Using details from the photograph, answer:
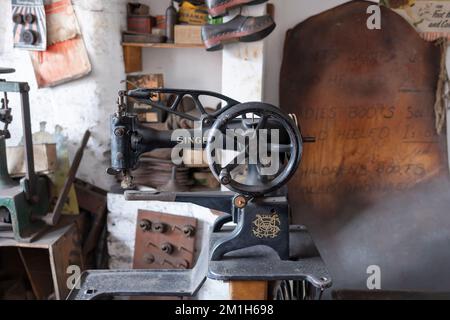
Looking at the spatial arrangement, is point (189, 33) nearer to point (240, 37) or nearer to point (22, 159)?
point (240, 37)

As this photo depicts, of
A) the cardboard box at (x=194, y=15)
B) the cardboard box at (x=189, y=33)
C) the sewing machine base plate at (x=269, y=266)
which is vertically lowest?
the sewing machine base plate at (x=269, y=266)

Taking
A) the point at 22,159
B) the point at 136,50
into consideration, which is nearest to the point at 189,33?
the point at 136,50

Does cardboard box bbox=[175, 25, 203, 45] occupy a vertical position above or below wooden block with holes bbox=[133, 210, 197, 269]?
above

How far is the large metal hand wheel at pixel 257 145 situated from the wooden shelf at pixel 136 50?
1.00 m

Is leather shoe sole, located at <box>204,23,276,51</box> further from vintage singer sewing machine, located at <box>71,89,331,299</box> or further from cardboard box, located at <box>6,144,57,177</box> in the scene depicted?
cardboard box, located at <box>6,144,57,177</box>

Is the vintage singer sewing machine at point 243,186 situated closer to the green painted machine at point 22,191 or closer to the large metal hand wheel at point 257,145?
the large metal hand wheel at point 257,145

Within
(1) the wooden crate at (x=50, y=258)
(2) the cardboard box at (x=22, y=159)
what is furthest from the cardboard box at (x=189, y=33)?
(1) the wooden crate at (x=50, y=258)

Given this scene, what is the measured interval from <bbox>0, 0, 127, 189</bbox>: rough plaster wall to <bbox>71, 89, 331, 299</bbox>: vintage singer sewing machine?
3.28ft

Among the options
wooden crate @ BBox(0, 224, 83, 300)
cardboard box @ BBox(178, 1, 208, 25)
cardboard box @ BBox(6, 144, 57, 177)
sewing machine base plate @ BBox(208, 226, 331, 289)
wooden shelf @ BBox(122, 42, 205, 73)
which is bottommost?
wooden crate @ BBox(0, 224, 83, 300)

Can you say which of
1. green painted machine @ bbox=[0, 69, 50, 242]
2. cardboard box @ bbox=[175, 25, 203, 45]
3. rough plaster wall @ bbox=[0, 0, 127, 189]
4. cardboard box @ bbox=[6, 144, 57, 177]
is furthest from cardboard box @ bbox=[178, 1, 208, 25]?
cardboard box @ bbox=[6, 144, 57, 177]

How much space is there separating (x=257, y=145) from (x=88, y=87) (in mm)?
1311

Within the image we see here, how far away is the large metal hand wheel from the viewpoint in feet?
3.92

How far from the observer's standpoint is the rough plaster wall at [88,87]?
2156 mm

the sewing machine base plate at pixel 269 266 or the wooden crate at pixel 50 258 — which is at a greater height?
the sewing machine base plate at pixel 269 266
